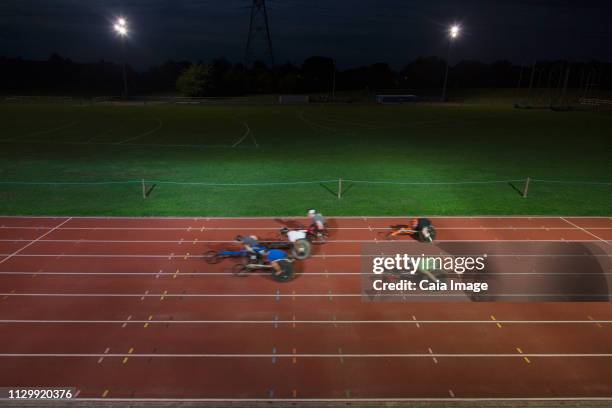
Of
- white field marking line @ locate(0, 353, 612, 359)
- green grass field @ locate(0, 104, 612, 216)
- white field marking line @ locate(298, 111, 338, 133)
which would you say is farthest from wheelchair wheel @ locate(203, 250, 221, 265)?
white field marking line @ locate(298, 111, 338, 133)

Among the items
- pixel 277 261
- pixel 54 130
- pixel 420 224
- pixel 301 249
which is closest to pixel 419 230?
pixel 420 224

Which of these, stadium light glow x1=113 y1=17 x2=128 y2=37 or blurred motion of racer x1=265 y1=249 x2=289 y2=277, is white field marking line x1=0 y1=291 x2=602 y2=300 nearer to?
blurred motion of racer x1=265 y1=249 x2=289 y2=277

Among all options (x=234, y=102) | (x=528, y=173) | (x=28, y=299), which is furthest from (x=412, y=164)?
(x=234, y=102)

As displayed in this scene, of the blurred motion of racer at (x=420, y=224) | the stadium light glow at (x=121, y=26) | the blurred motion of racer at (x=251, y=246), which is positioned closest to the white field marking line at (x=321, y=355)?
the blurred motion of racer at (x=251, y=246)

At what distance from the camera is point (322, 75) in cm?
10512

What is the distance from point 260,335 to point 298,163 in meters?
14.3

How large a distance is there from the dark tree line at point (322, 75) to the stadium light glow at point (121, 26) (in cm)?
4021

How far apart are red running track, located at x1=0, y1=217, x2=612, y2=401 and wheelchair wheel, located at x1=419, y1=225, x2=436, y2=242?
1.92 meters

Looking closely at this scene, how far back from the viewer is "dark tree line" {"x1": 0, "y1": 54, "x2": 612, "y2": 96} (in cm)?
9406

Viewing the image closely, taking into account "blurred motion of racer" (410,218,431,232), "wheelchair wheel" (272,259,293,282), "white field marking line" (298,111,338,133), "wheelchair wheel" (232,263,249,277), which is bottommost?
"wheelchair wheel" (232,263,249,277)

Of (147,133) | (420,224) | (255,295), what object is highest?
(147,133)

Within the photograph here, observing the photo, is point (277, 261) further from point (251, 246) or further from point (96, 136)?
point (96, 136)

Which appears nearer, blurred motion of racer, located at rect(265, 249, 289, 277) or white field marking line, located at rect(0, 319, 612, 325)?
white field marking line, located at rect(0, 319, 612, 325)

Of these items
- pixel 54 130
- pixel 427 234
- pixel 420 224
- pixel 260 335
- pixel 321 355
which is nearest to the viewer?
pixel 321 355
